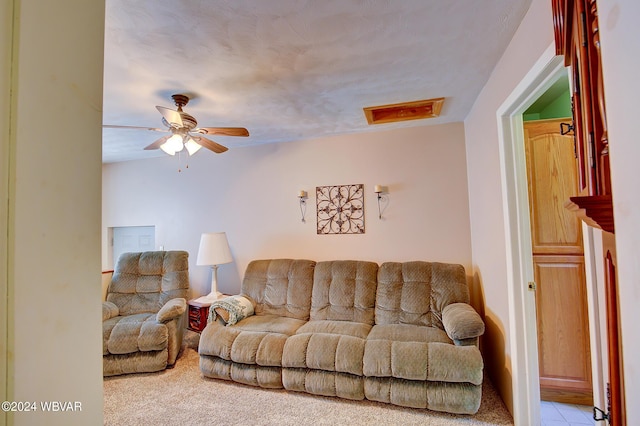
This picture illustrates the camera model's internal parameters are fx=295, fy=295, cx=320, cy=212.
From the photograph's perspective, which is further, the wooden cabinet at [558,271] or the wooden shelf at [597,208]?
the wooden cabinet at [558,271]

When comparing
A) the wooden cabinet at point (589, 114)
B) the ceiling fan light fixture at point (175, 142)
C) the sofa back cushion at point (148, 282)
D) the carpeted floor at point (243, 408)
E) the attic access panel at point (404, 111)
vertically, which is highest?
the attic access panel at point (404, 111)

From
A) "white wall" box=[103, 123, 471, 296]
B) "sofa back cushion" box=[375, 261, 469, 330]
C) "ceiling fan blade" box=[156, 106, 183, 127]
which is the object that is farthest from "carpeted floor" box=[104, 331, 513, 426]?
"ceiling fan blade" box=[156, 106, 183, 127]

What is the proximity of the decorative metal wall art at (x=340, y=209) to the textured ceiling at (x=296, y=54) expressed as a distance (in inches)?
35.1

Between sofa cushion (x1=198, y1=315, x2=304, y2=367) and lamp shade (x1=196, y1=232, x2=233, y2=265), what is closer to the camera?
sofa cushion (x1=198, y1=315, x2=304, y2=367)

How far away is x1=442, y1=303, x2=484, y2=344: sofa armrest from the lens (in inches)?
81.9

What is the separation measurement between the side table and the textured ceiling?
75.1 inches

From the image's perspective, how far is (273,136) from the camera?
134 inches

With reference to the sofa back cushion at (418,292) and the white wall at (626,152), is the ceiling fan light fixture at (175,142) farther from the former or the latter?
the white wall at (626,152)

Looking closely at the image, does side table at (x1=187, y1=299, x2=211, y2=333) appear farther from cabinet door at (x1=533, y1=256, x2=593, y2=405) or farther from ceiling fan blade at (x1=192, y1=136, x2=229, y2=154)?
cabinet door at (x1=533, y1=256, x2=593, y2=405)

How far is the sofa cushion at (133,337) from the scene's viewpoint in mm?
2646

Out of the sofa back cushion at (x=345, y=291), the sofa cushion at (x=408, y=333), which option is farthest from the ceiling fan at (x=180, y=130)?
the sofa cushion at (x=408, y=333)

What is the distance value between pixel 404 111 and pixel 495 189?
114 centimetres

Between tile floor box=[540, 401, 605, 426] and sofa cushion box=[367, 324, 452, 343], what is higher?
sofa cushion box=[367, 324, 452, 343]

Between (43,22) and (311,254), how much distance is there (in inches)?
123
